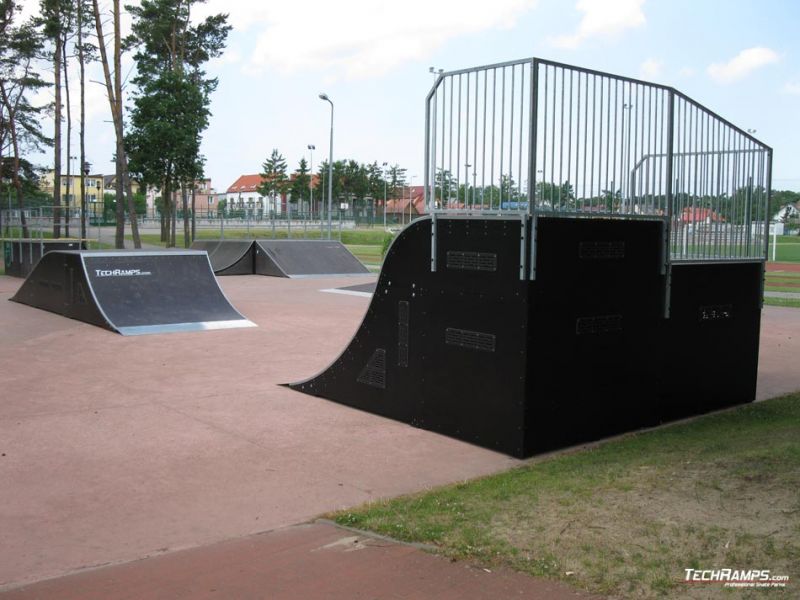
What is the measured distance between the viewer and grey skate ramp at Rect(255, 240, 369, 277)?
2823 cm

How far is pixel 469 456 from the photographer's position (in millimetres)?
6820

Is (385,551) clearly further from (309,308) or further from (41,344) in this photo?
(309,308)

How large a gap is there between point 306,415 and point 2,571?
13.2 ft

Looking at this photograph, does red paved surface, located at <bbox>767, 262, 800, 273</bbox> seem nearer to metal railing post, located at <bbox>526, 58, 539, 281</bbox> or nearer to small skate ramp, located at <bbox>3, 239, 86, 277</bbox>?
small skate ramp, located at <bbox>3, 239, 86, 277</bbox>

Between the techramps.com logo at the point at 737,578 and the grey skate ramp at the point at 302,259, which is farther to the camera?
the grey skate ramp at the point at 302,259

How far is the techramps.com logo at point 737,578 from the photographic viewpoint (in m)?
3.79

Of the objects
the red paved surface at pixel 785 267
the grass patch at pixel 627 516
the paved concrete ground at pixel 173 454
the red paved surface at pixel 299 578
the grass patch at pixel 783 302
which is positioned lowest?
the paved concrete ground at pixel 173 454

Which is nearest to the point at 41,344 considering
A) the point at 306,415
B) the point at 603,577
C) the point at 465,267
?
the point at 306,415

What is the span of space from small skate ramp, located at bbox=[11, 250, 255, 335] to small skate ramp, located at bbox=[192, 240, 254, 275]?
40.7ft

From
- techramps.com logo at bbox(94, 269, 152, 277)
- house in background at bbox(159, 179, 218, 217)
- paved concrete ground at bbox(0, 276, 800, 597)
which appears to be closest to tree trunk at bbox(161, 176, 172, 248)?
house in background at bbox(159, 179, 218, 217)

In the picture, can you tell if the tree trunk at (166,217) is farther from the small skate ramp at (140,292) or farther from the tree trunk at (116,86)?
the small skate ramp at (140,292)

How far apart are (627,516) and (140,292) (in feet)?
39.8

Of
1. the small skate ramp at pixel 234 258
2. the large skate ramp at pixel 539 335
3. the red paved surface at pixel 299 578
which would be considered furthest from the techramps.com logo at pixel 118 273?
the small skate ramp at pixel 234 258

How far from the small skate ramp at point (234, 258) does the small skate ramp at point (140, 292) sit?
40.7ft
